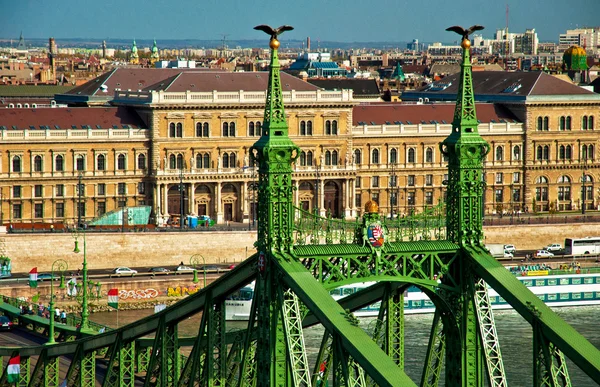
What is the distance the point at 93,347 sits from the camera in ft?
165

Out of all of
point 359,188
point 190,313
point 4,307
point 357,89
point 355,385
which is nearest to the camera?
point 355,385

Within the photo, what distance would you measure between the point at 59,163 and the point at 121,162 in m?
3.80

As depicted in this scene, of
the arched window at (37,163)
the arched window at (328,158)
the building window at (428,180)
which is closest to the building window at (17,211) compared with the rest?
the arched window at (37,163)

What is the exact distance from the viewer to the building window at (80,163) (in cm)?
10300

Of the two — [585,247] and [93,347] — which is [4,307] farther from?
[585,247]

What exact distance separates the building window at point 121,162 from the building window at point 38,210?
5206 mm

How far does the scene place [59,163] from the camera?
336 ft

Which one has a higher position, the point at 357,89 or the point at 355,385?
the point at 357,89

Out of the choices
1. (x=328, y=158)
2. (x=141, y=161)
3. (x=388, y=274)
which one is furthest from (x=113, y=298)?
(x=388, y=274)

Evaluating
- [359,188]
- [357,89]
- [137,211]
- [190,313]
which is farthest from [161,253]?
[190,313]

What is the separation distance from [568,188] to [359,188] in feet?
46.6

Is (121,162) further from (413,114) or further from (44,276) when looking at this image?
(413,114)

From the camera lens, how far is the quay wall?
94250 millimetres

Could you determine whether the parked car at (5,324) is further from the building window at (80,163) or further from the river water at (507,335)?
the building window at (80,163)
